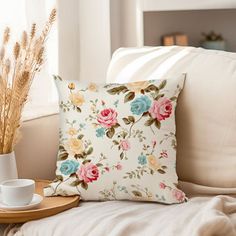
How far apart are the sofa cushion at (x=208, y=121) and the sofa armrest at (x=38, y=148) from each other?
42cm

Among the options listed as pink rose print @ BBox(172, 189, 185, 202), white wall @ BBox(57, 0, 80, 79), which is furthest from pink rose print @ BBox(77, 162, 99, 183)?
white wall @ BBox(57, 0, 80, 79)

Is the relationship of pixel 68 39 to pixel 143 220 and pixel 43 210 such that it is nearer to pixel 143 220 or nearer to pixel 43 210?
pixel 43 210

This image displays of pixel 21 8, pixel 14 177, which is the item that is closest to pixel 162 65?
pixel 14 177

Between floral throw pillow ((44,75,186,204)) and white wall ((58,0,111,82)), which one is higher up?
white wall ((58,0,111,82))

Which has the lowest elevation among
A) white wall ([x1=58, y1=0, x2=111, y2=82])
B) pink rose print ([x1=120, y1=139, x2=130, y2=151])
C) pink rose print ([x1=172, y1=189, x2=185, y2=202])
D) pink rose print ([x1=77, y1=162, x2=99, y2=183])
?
pink rose print ([x1=172, y1=189, x2=185, y2=202])

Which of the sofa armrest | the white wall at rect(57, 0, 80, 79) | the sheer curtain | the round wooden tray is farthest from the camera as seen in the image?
the white wall at rect(57, 0, 80, 79)

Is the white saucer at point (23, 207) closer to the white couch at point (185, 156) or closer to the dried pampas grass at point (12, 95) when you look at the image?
the white couch at point (185, 156)

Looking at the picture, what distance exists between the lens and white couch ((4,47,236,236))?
138 centimetres

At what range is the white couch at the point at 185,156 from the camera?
1.38 m

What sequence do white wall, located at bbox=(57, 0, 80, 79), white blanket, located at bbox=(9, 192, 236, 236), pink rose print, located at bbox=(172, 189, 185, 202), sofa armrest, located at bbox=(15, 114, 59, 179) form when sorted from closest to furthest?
white blanket, located at bbox=(9, 192, 236, 236)
pink rose print, located at bbox=(172, 189, 185, 202)
sofa armrest, located at bbox=(15, 114, 59, 179)
white wall, located at bbox=(57, 0, 80, 79)

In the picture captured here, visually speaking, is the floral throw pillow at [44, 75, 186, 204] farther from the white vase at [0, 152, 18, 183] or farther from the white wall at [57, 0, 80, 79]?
the white wall at [57, 0, 80, 79]

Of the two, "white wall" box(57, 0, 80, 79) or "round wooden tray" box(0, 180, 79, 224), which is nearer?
"round wooden tray" box(0, 180, 79, 224)

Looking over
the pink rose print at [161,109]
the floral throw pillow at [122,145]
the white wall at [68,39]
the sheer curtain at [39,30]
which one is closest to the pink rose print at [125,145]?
the floral throw pillow at [122,145]

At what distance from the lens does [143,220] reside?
1.41m
